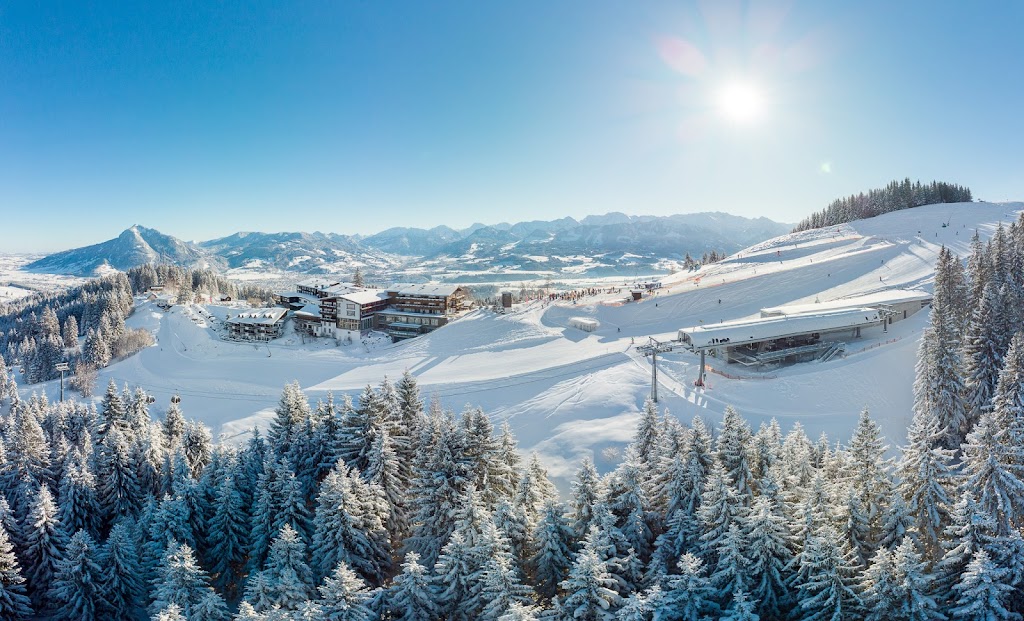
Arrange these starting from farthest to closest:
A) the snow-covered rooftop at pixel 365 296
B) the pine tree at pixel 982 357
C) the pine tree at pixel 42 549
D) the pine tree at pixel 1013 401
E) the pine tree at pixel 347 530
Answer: the snow-covered rooftop at pixel 365 296 < the pine tree at pixel 982 357 < the pine tree at pixel 42 549 < the pine tree at pixel 347 530 < the pine tree at pixel 1013 401

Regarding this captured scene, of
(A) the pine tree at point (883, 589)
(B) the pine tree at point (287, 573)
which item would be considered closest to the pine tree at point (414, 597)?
(B) the pine tree at point (287, 573)

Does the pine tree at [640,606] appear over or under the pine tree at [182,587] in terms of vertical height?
over

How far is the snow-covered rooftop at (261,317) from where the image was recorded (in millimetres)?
73500

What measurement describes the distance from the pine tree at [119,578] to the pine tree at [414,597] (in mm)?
16297

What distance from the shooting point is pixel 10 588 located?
24.7 metres

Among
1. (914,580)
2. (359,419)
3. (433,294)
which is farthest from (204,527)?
(433,294)

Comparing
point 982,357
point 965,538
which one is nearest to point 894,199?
point 982,357

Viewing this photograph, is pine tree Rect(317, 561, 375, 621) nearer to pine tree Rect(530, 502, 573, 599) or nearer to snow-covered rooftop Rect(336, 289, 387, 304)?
pine tree Rect(530, 502, 573, 599)

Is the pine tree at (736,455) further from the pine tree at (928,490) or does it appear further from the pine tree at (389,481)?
the pine tree at (389,481)

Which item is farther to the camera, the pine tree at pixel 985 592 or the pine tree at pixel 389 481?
the pine tree at pixel 389 481

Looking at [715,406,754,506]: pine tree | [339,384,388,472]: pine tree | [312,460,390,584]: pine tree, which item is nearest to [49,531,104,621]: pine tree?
[312,460,390,584]: pine tree

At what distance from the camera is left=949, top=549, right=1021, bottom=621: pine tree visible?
47.1 ft

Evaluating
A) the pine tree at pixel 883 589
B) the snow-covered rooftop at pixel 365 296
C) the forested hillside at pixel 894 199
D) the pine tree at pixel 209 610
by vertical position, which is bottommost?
the pine tree at pixel 209 610

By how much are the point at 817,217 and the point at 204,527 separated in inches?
5820
